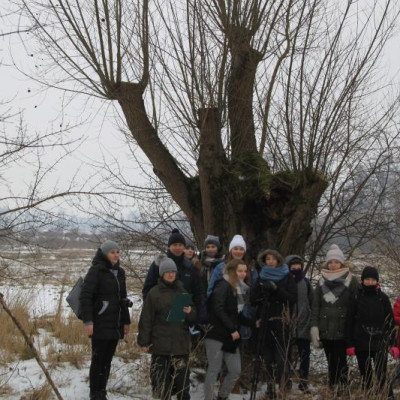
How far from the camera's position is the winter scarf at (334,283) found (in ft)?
18.3

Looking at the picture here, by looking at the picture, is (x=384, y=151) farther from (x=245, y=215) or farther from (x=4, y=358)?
(x=4, y=358)

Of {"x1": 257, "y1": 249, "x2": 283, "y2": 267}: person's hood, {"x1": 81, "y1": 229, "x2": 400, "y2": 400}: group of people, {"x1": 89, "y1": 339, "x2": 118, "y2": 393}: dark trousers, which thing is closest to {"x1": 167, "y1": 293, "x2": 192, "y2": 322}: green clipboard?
{"x1": 81, "y1": 229, "x2": 400, "y2": 400}: group of people

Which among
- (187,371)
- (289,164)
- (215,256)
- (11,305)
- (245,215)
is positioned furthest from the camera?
(11,305)

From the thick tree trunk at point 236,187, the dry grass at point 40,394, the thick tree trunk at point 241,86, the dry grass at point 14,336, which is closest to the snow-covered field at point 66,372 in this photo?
the dry grass at point 40,394

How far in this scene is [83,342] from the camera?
702 cm

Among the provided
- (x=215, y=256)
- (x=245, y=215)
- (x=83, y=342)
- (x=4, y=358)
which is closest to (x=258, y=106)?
(x=245, y=215)

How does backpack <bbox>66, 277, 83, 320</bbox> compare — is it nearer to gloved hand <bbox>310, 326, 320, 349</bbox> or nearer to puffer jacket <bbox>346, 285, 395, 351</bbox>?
gloved hand <bbox>310, 326, 320, 349</bbox>

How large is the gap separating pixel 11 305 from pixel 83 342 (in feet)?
6.08

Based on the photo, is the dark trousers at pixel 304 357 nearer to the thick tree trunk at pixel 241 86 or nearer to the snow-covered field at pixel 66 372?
the snow-covered field at pixel 66 372

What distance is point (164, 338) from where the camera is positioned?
16.1 ft

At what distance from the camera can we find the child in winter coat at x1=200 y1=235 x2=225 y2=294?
5926mm

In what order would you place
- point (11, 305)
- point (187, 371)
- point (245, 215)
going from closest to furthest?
1. point (187, 371)
2. point (245, 215)
3. point (11, 305)

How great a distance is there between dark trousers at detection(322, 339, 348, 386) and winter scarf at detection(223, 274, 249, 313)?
101 centimetres

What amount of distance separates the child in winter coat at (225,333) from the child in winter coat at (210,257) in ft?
1.72
